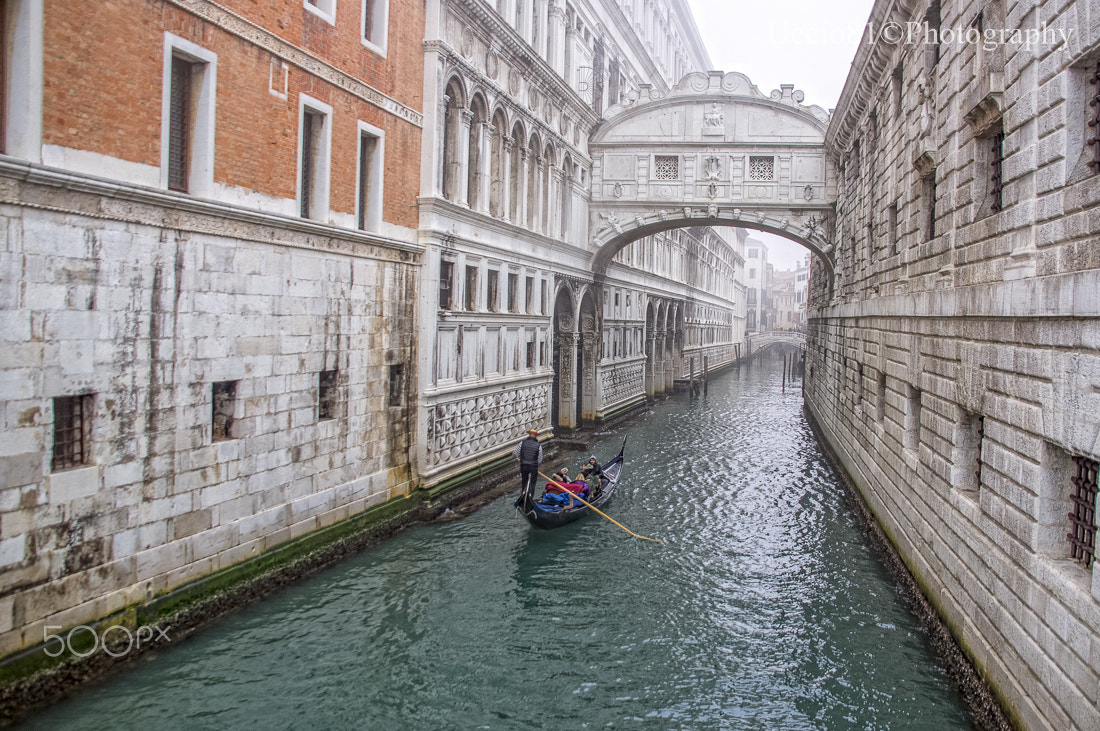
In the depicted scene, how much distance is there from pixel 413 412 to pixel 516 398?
13.9 feet

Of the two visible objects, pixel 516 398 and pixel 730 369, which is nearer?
pixel 516 398

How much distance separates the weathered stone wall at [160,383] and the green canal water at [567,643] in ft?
3.15

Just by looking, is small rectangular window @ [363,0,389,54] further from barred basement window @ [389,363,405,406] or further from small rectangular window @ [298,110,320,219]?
barred basement window @ [389,363,405,406]

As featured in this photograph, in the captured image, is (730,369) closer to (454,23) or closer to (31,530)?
(454,23)

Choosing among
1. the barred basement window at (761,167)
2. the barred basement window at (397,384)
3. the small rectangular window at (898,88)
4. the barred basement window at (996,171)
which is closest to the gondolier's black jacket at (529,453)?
the barred basement window at (397,384)

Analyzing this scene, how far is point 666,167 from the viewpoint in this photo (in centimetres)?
2075

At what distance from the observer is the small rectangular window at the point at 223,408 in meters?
8.47

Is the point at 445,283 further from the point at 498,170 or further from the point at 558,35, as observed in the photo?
the point at 558,35

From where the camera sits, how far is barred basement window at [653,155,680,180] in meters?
20.6

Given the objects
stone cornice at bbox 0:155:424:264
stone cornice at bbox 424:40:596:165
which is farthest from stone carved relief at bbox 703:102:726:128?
stone cornice at bbox 0:155:424:264

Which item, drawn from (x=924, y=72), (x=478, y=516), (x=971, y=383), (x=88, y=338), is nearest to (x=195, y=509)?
(x=88, y=338)

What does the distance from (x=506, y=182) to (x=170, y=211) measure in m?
8.69

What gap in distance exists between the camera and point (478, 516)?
42.3ft

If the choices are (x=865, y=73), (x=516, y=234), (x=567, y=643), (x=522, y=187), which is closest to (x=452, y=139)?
(x=516, y=234)
